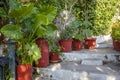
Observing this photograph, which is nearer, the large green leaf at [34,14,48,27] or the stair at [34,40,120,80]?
the large green leaf at [34,14,48,27]

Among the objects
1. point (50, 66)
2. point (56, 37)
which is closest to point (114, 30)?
point (56, 37)

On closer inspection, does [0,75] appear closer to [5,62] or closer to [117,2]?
[5,62]

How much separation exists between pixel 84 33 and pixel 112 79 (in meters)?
2.15

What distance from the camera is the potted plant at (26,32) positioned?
4512mm

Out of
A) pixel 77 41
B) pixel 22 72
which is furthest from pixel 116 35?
pixel 22 72

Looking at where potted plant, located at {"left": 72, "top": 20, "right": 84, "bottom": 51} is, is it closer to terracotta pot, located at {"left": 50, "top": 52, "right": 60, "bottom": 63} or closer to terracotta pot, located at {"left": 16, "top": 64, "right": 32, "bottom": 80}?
terracotta pot, located at {"left": 50, "top": 52, "right": 60, "bottom": 63}

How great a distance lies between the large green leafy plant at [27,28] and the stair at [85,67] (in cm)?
81

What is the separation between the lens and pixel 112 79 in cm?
509

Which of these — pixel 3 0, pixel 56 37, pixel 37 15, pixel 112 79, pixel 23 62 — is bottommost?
pixel 112 79

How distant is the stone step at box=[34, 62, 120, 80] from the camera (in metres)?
5.24

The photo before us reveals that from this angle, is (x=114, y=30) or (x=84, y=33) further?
(x=84, y=33)

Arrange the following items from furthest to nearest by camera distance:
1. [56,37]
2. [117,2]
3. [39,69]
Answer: [117,2] → [56,37] → [39,69]

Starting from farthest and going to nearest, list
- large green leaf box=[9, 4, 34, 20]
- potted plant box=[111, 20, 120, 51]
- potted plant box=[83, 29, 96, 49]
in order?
1. potted plant box=[83, 29, 96, 49]
2. potted plant box=[111, 20, 120, 51]
3. large green leaf box=[9, 4, 34, 20]

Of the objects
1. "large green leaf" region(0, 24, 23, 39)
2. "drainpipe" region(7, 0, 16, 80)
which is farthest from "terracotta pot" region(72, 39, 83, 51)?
"large green leaf" region(0, 24, 23, 39)
